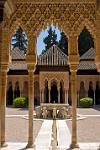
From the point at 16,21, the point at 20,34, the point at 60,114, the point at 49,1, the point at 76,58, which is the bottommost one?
the point at 60,114

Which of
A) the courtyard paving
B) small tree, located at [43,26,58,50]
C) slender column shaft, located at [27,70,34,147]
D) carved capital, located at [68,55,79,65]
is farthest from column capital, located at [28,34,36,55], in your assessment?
small tree, located at [43,26,58,50]

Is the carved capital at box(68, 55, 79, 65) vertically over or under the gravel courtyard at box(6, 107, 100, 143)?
over

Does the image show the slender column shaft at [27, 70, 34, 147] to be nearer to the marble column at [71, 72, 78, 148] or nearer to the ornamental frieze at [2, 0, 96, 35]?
the marble column at [71, 72, 78, 148]

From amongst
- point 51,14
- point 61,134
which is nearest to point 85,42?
point 61,134

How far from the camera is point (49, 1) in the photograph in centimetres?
882

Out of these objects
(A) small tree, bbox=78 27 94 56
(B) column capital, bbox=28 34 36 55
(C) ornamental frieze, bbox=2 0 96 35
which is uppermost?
(A) small tree, bbox=78 27 94 56

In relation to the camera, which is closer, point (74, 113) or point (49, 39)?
point (74, 113)

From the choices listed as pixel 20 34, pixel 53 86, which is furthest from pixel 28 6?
pixel 20 34

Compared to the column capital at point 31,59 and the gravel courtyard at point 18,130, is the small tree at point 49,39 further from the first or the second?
the column capital at point 31,59

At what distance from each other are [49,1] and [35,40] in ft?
3.78

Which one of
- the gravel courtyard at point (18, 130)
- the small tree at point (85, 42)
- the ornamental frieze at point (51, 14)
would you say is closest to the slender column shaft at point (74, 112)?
the ornamental frieze at point (51, 14)

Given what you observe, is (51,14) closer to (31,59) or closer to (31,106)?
(31,59)

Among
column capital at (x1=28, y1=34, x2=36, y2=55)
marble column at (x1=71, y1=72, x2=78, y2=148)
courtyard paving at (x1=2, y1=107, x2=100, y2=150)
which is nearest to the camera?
marble column at (x1=71, y1=72, x2=78, y2=148)

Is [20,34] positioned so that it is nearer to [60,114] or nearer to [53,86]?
[53,86]
